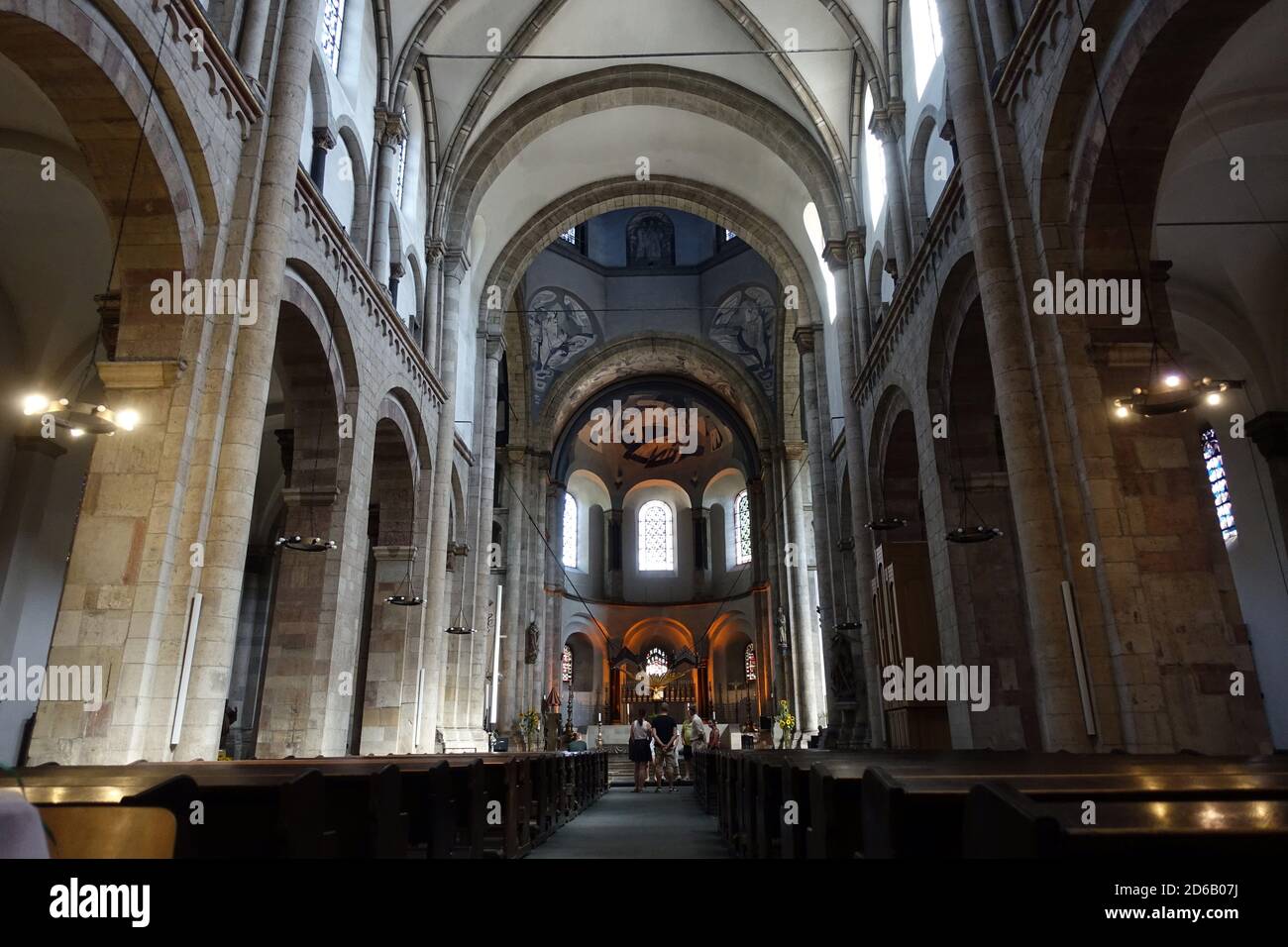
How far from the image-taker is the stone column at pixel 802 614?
2261cm

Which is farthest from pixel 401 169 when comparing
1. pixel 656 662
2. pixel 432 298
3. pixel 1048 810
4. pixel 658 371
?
pixel 656 662

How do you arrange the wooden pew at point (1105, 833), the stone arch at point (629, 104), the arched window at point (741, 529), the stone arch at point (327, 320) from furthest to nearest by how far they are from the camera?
the arched window at point (741, 529)
the stone arch at point (629, 104)
the stone arch at point (327, 320)
the wooden pew at point (1105, 833)

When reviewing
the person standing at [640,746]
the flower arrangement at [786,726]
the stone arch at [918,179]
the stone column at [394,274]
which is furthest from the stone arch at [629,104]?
the flower arrangement at [786,726]

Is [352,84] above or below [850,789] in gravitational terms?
above

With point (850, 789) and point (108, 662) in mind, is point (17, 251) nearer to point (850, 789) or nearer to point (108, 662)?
point (108, 662)

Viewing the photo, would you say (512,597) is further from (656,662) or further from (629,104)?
(629,104)

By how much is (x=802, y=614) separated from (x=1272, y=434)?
12901 millimetres

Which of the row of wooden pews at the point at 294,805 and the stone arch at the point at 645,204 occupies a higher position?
the stone arch at the point at 645,204

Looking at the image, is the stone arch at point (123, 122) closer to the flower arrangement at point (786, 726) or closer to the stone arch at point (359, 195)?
the stone arch at point (359, 195)

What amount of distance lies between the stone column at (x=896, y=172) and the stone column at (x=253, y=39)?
8.83m

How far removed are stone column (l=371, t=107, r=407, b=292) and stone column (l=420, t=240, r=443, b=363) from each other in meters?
2.54
